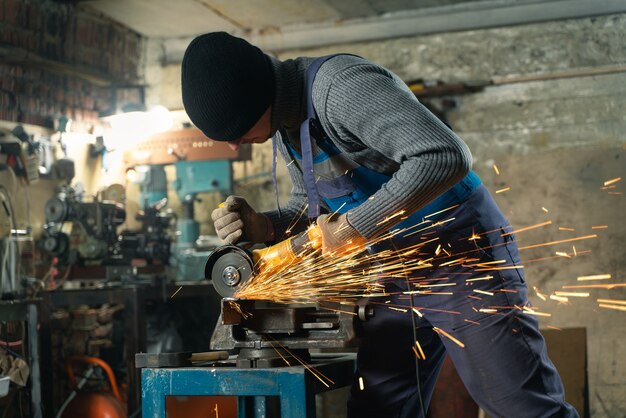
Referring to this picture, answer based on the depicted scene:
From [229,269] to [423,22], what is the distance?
3.64m

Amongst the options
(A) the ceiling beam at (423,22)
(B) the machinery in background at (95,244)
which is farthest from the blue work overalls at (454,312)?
(A) the ceiling beam at (423,22)

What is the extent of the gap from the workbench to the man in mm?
352

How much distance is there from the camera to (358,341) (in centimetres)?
225

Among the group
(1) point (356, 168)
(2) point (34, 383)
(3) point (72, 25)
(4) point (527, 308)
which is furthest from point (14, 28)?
(4) point (527, 308)

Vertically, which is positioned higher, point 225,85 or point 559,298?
point 225,85

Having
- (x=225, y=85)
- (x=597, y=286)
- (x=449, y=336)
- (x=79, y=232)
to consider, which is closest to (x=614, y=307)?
(x=597, y=286)

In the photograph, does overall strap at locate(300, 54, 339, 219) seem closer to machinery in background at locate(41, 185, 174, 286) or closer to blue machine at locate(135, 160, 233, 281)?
machinery in background at locate(41, 185, 174, 286)

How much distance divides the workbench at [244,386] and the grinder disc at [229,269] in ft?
0.73

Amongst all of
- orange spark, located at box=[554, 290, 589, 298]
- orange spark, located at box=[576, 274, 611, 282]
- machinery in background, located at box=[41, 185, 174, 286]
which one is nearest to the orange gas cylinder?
Answer: machinery in background, located at box=[41, 185, 174, 286]

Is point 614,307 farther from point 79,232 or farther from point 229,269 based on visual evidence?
point 229,269

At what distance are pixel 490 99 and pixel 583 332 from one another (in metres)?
1.65

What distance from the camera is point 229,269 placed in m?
2.20

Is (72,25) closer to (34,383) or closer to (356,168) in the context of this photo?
(34,383)

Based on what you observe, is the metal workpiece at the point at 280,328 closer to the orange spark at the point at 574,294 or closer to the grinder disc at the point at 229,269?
the grinder disc at the point at 229,269
